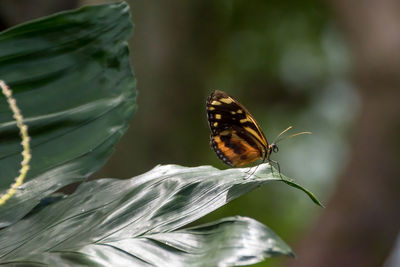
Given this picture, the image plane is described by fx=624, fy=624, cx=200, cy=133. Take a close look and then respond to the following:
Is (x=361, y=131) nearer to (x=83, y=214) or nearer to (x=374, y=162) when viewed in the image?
(x=374, y=162)

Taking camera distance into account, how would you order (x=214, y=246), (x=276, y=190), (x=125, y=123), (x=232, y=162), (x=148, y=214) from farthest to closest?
(x=276, y=190), (x=232, y=162), (x=125, y=123), (x=148, y=214), (x=214, y=246)

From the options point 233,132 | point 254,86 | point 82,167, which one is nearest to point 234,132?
point 233,132

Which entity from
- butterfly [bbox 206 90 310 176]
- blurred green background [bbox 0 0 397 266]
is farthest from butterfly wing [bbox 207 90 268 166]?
blurred green background [bbox 0 0 397 266]

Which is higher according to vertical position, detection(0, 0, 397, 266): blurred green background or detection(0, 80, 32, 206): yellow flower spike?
detection(0, 80, 32, 206): yellow flower spike

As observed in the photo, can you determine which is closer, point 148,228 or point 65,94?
point 148,228

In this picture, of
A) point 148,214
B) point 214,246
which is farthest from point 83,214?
point 214,246

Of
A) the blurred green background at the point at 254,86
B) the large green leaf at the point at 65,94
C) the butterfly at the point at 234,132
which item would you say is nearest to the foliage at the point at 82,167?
the large green leaf at the point at 65,94

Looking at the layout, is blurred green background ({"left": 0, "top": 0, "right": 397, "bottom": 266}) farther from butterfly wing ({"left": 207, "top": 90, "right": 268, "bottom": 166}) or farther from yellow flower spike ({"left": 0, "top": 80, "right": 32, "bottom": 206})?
yellow flower spike ({"left": 0, "top": 80, "right": 32, "bottom": 206})

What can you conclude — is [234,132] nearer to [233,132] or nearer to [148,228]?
[233,132]
